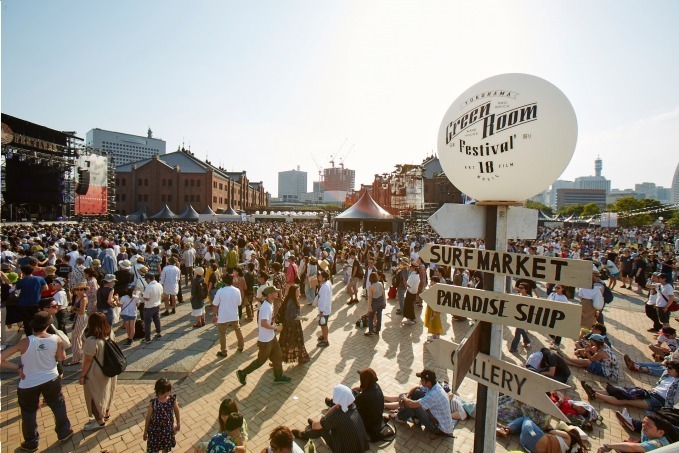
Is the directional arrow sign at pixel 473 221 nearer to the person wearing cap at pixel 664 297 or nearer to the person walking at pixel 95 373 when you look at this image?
the person walking at pixel 95 373

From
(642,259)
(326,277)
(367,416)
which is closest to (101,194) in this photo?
(326,277)

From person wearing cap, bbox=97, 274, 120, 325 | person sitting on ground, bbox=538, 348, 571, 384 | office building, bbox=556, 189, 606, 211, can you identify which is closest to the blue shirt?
person wearing cap, bbox=97, 274, 120, 325

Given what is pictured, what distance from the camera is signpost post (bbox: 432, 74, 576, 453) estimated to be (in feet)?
6.18

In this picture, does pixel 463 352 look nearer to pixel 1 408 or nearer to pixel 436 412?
pixel 436 412

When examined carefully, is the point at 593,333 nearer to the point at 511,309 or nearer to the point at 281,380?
the point at 281,380

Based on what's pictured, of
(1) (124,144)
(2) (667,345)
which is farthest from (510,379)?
(1) (124,144)

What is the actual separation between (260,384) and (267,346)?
79cm

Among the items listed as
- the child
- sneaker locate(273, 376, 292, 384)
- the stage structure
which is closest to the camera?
the child

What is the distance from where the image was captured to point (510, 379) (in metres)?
2.00

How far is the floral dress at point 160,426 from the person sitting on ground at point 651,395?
Answer: 6974 mm

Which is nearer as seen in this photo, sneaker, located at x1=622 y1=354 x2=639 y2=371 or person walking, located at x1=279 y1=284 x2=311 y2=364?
person walking, located at x1=279 y1=284 x2=311 y2=364

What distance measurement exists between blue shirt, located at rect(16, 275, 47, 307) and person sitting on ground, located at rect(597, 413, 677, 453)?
10.2 meters

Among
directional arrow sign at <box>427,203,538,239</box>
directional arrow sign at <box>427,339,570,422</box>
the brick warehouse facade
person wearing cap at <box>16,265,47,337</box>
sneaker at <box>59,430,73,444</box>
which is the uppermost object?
the brick warehouse facade

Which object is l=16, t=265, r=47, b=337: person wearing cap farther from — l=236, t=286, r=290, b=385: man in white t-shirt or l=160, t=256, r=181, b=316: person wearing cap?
l=236, t=286, r=290, b=385: man in white t-shirt
